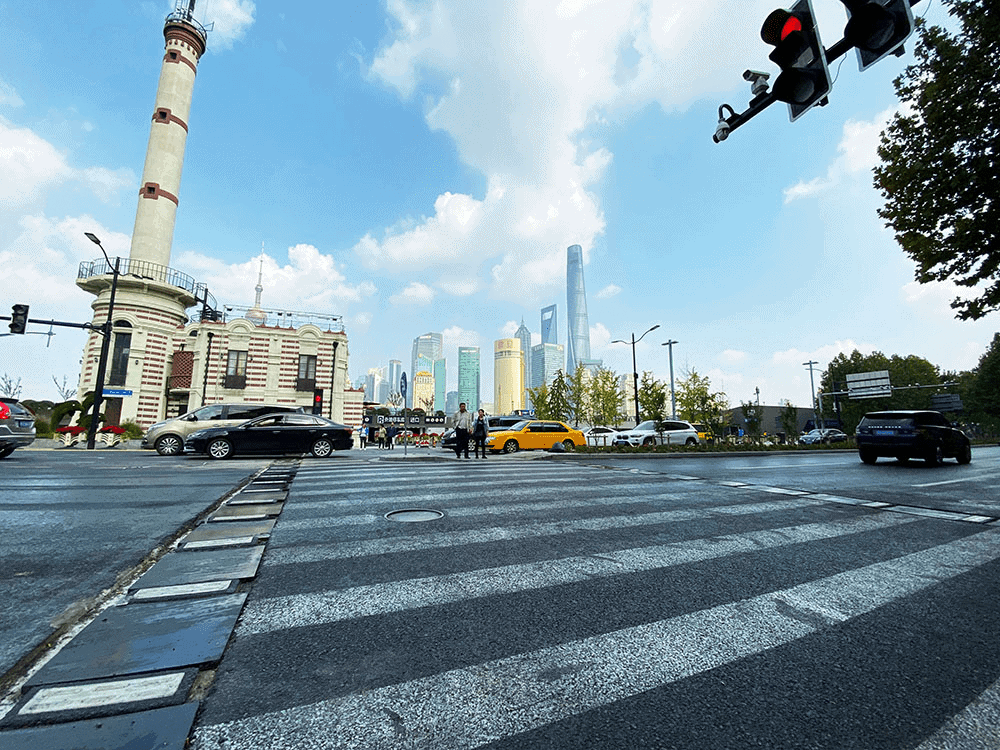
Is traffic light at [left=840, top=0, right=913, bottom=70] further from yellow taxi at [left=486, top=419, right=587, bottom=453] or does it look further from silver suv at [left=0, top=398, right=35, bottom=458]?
Result: yellow taxi at [left=486, top=419, right=587, bottom=453]

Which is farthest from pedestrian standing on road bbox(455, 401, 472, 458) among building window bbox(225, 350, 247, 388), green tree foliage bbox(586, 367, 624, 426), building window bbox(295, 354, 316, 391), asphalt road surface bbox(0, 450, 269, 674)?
green tree foliage bbox(586, 367, 624, 426)

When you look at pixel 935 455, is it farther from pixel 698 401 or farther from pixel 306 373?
pixel 306 373

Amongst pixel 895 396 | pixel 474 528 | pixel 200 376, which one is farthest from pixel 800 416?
pixel 474 528

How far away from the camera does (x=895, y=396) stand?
61.0 meters

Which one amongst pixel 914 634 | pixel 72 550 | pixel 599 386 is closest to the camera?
pixel 914 634

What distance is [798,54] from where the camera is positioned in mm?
4344

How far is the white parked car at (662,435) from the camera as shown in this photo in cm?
2388

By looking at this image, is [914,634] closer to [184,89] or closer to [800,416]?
[184,89]

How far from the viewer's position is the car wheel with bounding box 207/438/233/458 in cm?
1311

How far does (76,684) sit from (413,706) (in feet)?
4.14

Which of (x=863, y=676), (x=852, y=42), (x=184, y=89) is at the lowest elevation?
(x=863, y=676)

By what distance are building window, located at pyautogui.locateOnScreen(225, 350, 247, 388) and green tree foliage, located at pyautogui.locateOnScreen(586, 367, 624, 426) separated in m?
31.1

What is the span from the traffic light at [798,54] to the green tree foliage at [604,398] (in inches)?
1677

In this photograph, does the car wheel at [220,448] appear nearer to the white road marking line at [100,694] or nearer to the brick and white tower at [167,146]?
the white road marking line at [100,694]
